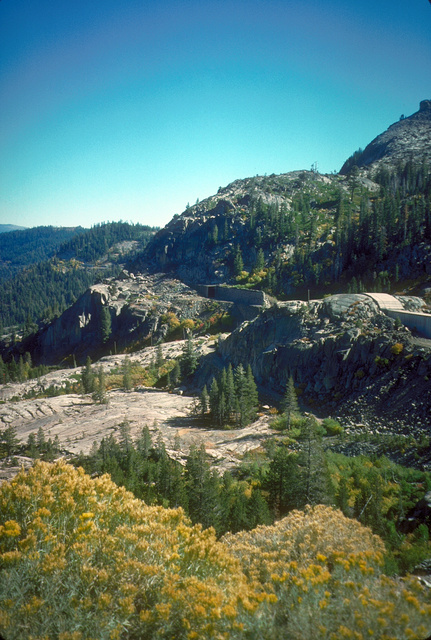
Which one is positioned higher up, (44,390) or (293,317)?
(293,317)

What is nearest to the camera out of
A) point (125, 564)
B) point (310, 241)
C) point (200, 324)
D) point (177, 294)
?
point (125, 564)

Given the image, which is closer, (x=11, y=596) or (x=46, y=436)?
(x=11, y=596)

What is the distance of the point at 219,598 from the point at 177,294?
7033 centimetres

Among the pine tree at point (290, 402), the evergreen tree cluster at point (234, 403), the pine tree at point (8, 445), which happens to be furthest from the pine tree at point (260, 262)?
the pine tree at point (8, 445)

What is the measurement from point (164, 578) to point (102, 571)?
3.40 ft

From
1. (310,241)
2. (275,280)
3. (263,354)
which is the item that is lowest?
(263,354)

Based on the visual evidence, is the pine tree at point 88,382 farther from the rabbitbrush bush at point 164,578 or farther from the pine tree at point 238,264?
the pine tree at point 238,264

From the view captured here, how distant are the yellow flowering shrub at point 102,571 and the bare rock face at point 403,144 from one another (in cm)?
12486

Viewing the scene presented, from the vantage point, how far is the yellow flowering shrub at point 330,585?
403cm

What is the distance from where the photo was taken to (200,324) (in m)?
61.2

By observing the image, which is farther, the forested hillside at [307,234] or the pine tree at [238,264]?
the pine tree at [238,264]

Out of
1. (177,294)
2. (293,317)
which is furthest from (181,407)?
(177,294)

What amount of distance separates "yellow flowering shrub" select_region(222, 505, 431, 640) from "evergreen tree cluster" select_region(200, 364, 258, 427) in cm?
2132

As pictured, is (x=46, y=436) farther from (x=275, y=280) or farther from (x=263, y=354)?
(x=275, y=280)
